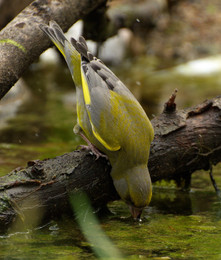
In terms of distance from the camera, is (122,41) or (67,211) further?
(122,41)

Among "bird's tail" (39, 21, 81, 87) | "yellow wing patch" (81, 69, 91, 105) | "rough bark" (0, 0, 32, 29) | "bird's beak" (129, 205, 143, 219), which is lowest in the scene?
"bird's beak" (129, 205, 143, 219)

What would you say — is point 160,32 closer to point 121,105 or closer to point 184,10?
point 184,10

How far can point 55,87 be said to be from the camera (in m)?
9.66

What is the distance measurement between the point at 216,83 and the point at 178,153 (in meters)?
5.18

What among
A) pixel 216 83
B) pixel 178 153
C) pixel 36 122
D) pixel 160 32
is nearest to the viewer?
pixel 178 153

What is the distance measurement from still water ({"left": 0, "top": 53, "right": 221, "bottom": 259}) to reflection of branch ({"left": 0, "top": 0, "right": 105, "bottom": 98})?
1.21 meters

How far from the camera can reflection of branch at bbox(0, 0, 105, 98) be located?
450 cm

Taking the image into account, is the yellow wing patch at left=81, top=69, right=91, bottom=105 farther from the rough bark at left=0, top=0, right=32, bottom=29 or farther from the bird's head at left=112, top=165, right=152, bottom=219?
the rough bark at left=0, top=0, right=32, bottom=29

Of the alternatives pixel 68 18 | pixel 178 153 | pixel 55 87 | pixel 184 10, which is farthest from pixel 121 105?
pixel 184 10

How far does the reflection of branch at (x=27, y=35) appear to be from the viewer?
14.8 feet

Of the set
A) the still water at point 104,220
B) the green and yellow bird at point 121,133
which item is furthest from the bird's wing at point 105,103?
the still water at point 104,220

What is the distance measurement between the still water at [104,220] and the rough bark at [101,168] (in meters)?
0.20

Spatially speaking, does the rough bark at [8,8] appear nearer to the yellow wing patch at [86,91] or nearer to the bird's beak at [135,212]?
the yellow wing patch at [86,91]

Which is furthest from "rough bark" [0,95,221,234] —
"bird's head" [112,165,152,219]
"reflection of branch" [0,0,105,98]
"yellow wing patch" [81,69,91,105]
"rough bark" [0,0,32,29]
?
"rough bark" [0,0,32,29]
